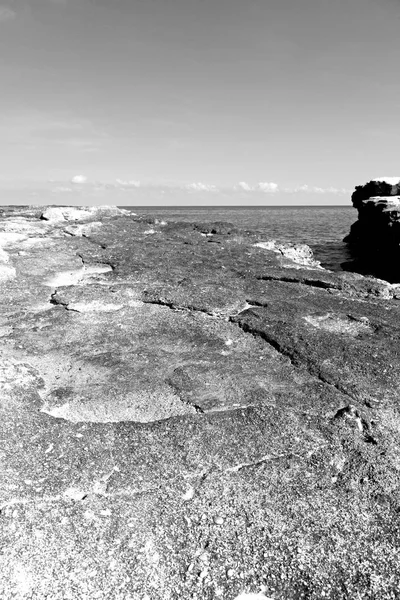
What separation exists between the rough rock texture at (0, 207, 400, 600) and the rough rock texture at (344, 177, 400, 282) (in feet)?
57.5

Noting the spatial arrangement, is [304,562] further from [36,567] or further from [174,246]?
[174,246]

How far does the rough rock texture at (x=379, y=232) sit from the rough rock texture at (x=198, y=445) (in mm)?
17519

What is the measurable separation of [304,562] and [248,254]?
14.2 meters

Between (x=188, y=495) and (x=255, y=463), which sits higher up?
(x=255, y=463)

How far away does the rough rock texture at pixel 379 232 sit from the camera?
28109 mm

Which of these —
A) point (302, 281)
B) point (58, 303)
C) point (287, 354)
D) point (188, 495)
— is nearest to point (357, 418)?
point (287, 354)

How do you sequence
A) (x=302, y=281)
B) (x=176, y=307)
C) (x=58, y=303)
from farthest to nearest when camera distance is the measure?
(x=302, y=281) → (x=58, y=303) → (x=176, y=307)

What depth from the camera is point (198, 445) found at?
6.03 metres

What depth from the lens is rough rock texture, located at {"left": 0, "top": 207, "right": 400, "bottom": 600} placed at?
4.33m

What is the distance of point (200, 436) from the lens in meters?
6.21

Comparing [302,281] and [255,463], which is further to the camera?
→ [302,281]

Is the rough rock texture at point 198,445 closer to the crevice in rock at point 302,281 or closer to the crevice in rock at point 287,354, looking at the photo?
the crevice in rock at point 287,354

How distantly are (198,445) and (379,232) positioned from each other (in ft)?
94.9

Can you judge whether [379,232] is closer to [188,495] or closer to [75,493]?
[188,495]
